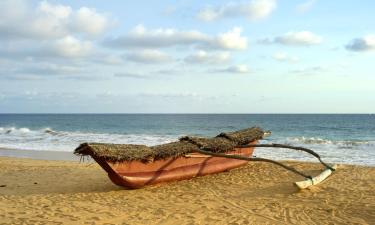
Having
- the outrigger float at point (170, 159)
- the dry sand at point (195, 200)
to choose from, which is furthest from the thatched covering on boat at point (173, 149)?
the dry sand at point (195, 200)

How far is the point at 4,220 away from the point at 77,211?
111 cm

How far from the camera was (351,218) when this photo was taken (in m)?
6.13

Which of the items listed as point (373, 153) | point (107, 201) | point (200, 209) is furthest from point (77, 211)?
point (373, 153)

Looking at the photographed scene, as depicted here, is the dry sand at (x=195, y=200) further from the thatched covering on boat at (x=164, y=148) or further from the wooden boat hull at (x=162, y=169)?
the thatched covering on boat at (x=164, y=148)

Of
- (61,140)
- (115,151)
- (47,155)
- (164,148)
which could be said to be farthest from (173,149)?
(61,140)

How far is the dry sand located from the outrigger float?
0.73ft

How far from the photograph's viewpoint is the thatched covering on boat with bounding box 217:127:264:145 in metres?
10.7

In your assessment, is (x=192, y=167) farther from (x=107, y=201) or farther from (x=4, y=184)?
(x=4, y=184)

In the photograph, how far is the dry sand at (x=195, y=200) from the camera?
20.1 ft

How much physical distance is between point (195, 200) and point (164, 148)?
171 cm

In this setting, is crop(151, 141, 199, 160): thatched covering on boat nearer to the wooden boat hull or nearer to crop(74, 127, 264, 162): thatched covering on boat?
crop(74, 127, 264, 162): thatched covering on boat

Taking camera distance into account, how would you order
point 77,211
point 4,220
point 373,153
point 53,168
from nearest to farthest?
point 4,220 < point 77,211 < point 53,168 < point 373,153

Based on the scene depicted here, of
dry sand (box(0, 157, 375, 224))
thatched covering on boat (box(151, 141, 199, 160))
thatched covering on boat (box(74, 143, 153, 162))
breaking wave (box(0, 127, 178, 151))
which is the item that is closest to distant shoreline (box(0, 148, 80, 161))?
breaking wave (box(0, 127, 178, 151))

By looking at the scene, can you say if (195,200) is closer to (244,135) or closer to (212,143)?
(212,143)
